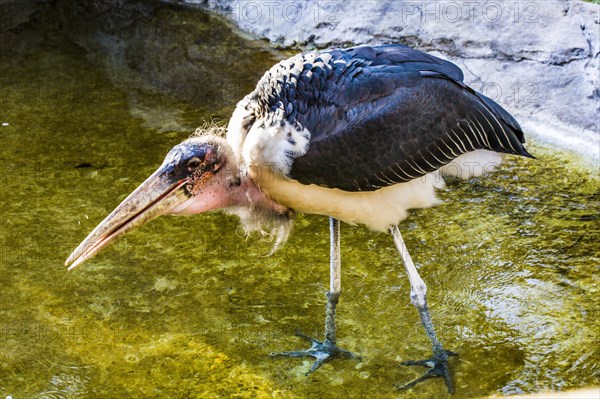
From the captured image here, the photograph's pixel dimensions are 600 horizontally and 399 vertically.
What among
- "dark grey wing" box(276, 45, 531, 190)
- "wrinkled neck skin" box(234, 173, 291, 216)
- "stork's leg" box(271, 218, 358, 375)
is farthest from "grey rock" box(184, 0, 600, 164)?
"wrinkled neck skin" box(234, 173, 291, 216)

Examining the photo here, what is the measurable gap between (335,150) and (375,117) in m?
0.24

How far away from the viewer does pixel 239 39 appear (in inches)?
333

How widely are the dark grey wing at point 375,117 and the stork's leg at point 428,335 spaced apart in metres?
0.41

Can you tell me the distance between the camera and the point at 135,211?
4.12 meters

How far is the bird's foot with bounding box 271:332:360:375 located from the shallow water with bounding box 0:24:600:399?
0.17 ft

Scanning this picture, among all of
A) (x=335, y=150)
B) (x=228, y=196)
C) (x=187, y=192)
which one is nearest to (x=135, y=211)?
(x=187, y=192)

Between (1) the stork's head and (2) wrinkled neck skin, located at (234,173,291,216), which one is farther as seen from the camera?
(2) wrinkled neck skin, located at (234,173,291,216)

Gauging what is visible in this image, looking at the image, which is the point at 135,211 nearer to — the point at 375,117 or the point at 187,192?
the point at 187,192

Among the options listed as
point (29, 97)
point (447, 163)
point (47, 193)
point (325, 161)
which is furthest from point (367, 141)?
point (29, 97)

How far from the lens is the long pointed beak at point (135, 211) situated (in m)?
4.07

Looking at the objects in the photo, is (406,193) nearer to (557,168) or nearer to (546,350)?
(546,350)

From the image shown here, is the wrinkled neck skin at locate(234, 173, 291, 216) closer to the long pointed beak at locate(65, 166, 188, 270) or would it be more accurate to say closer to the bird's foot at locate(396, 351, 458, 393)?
the long pointed beak at locate(65, 166, 188, 270)

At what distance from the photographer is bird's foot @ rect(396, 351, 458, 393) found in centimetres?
433

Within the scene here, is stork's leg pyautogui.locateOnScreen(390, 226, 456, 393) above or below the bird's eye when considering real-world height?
below
